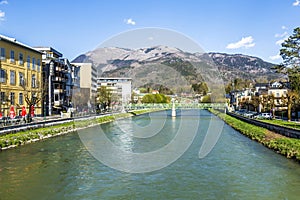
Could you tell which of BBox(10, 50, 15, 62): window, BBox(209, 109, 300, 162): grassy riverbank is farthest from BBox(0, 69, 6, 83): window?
BBox(209, 109, 300, 162): grassy riverbank

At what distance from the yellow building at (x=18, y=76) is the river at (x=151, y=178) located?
16.7 m

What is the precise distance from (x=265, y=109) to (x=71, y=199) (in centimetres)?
5301

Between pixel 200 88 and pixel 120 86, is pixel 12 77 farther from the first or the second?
pixel 200 88

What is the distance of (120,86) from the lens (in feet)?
430

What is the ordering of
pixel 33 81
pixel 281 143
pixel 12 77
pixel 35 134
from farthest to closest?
pixel 33 81 → pixel 12 77 → pixel 35 134 → pixel 281 143

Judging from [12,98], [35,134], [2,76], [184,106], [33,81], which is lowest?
[35,134]

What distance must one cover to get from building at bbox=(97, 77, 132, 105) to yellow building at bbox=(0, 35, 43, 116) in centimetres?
6350

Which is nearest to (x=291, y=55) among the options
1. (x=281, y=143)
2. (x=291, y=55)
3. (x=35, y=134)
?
(x=291, y=55)

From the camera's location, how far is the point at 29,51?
139 ft

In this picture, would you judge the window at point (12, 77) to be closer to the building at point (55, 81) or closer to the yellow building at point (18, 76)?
the yellow building at point (18, 76)

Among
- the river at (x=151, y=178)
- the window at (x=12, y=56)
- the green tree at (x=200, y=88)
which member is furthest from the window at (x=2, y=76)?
the green tree at (x=200, y=88)

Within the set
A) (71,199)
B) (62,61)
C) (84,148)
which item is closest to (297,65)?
(84,148)

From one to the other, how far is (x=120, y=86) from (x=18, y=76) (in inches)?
3613

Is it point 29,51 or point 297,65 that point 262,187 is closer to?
point 297,65
